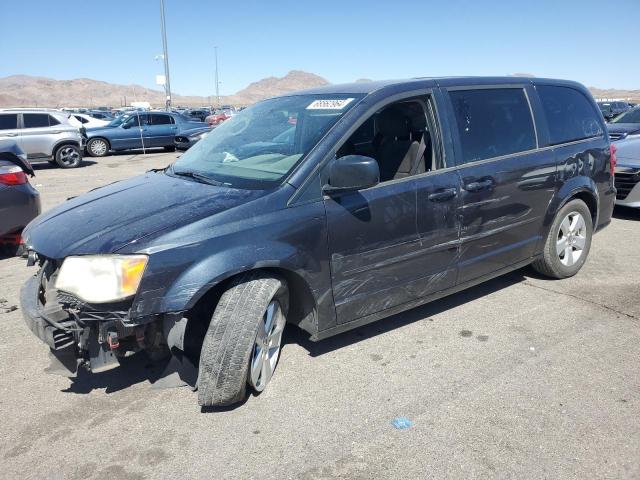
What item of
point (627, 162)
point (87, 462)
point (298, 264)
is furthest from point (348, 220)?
point (627, 162)

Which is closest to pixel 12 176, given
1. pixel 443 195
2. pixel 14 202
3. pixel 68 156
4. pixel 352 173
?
pixel 14 202

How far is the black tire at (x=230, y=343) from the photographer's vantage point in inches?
106

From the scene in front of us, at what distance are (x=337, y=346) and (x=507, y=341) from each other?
1.25m

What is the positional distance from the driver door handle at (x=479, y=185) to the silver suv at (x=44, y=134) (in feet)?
46.7

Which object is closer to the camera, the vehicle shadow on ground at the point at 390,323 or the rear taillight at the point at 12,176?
the vehicle shadow on ground at the point at 390,323

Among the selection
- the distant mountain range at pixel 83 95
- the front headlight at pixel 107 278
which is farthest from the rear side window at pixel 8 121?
the distant mountain range at pixel 83 95

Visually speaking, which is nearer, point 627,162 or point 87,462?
point 87,462

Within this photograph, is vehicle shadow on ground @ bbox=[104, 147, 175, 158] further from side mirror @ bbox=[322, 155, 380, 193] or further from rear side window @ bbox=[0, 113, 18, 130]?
side mirror @ bbox=[322, 155, 380, 193]

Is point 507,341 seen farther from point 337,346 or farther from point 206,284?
point 206,284

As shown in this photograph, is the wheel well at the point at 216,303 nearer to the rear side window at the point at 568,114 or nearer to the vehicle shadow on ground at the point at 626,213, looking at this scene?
the rear side window at the point at 568,114

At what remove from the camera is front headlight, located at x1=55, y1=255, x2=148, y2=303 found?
250 cm

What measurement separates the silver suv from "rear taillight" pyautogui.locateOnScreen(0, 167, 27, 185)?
9.94 m

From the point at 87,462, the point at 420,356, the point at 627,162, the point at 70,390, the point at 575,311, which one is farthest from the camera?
the point at 627,162

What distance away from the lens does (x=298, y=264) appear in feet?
9.56
